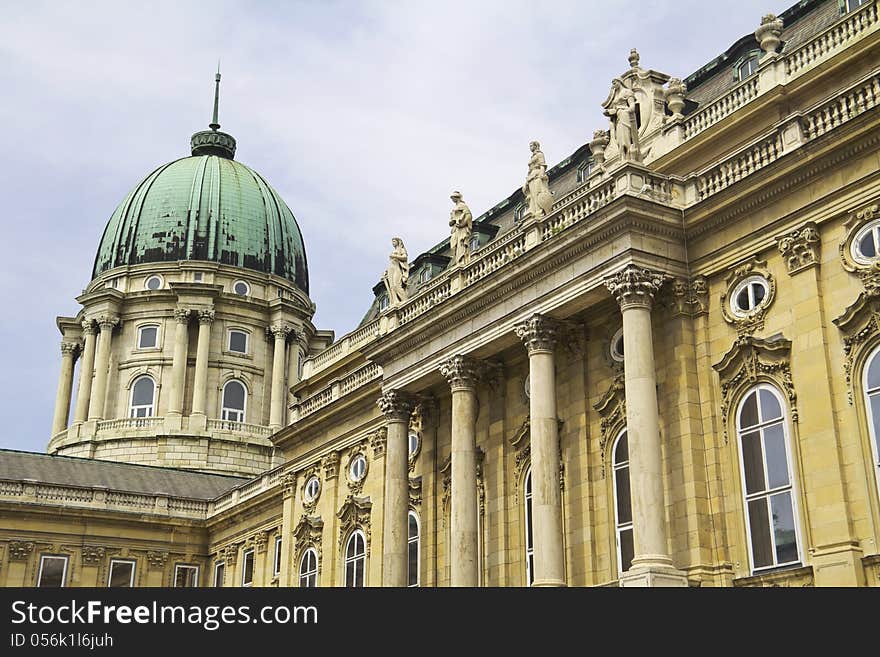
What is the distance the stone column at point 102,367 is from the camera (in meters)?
77.6

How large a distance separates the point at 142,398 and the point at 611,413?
5402 cm

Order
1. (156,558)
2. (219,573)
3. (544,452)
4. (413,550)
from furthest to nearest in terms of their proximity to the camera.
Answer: (219,573) < (156,558) < (413,550) < (544,452)

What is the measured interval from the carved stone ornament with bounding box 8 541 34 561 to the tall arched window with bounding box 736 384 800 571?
136ft

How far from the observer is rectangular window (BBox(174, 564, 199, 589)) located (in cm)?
6084

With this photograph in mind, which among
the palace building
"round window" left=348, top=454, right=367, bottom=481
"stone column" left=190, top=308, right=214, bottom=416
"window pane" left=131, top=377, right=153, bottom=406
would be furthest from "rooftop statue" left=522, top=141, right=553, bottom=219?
"window pane" left=131, top=377, right=153, bottom=406

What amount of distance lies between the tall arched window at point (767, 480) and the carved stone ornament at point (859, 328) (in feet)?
6.49

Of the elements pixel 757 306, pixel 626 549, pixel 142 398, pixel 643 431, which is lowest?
pixel 626 549

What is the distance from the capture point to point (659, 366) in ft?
96.1

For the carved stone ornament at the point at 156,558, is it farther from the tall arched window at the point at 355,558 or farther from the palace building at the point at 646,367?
the tall arched window at the point at 355,558

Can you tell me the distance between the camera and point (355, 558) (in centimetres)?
4175

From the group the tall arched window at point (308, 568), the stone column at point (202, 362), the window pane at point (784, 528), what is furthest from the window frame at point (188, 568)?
the window pane at point (784, 528)

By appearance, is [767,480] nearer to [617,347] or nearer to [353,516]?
[617,347]

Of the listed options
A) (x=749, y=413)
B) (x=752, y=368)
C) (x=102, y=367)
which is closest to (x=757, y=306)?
(x=752, y=368)
